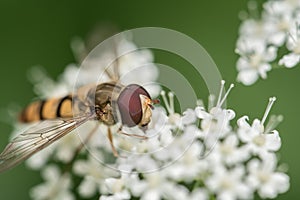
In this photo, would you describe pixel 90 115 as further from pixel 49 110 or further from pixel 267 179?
pixel 267 179

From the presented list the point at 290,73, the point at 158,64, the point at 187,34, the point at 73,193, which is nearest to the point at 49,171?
the point at 73,193

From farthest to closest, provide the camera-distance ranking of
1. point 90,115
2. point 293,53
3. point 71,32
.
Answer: point 71,32
point 293,53
point 90,115

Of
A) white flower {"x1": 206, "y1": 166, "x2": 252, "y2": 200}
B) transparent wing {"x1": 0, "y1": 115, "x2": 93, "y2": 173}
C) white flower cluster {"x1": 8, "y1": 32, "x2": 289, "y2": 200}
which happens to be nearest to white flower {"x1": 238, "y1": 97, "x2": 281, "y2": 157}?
white flower cluster {"x1": 8, "y1": 32, "x2": 289, "y2": 200}

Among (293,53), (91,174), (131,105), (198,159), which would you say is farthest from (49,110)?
(293,53)

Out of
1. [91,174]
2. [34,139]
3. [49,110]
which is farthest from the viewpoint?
[49,110]

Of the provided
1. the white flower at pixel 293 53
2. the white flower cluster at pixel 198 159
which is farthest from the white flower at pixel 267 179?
the white flower at pixel 293 53

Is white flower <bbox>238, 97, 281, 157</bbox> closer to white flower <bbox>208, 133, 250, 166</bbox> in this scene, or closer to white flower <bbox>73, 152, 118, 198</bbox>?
white flower <bbox>208, 133, 250, 166</bbox>

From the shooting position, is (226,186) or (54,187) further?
(54,187)
